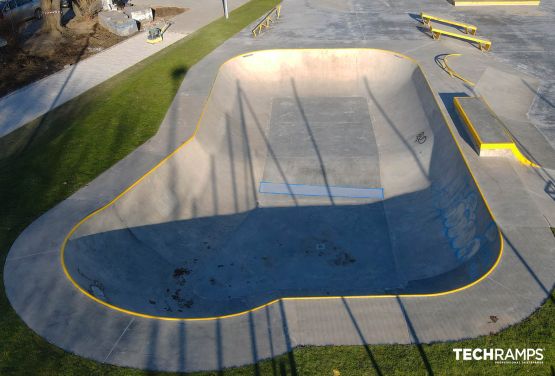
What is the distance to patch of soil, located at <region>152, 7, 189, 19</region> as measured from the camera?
32.6 meters

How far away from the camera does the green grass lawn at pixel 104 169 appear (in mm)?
9031

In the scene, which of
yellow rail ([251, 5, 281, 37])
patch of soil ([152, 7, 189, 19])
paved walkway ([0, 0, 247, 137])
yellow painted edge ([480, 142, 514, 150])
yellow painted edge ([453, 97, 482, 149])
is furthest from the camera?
patch of soil ([152, 7, 189, 19])

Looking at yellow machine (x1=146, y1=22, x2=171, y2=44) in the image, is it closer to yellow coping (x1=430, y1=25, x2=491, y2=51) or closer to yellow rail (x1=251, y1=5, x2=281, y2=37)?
yellow rail (x1=251, y1=5, x2=281, y2=37)

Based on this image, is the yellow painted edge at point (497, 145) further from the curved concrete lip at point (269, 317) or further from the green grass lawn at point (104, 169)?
the green grass lawn at point (104, 169)

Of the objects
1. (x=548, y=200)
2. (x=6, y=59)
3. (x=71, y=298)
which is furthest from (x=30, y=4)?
(x=548, y=200)

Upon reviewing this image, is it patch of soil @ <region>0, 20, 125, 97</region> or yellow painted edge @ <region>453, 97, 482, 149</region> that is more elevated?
patch of soil @ <region>0, 20, 125, 97</region>

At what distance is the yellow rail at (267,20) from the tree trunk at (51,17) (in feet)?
40.0

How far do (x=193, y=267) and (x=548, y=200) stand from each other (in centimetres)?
1128

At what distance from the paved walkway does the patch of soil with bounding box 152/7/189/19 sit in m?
1.17

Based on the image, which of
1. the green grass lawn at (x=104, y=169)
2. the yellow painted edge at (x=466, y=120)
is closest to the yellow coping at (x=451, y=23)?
the yellow painted edge at (x=466, y=120)

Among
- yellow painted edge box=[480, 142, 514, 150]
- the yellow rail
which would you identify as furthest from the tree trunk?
yellow painted edge box=[480, 142, 514, 150]

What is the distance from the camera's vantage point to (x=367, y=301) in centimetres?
1056

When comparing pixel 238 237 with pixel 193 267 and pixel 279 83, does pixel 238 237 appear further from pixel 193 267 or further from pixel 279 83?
pixel 279 83

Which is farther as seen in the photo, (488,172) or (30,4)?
(30,4)
